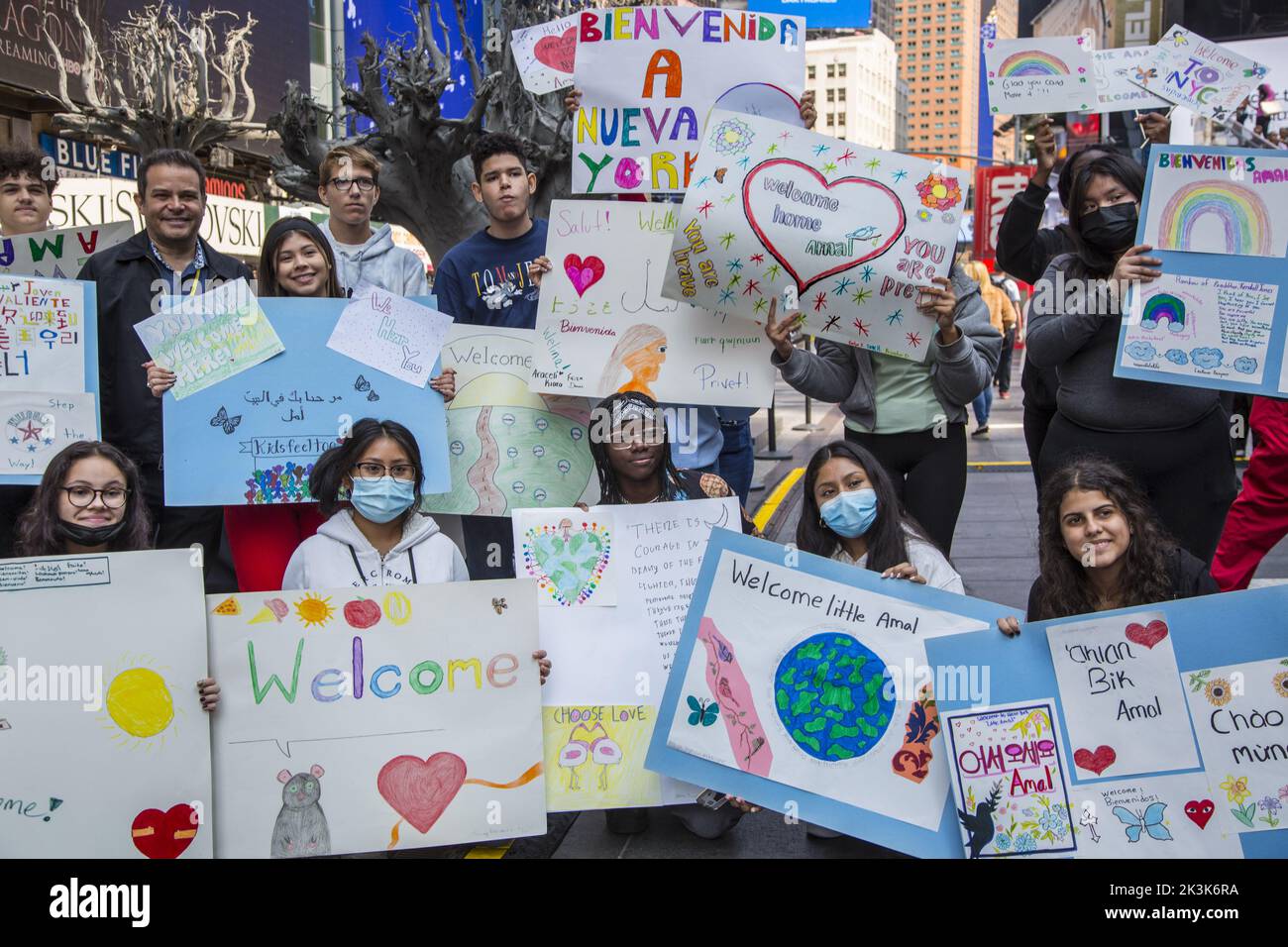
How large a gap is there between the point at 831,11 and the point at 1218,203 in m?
9.79

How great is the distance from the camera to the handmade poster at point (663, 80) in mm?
4652

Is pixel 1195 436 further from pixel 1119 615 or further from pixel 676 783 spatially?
pixel 676 783

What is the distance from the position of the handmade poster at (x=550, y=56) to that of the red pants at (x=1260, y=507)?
3588 mm

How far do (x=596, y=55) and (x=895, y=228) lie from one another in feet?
4.93

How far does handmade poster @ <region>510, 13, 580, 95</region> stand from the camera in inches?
239

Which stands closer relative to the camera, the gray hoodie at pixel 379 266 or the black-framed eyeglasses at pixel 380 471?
the black-framed eyeglasses at pixel 380 471

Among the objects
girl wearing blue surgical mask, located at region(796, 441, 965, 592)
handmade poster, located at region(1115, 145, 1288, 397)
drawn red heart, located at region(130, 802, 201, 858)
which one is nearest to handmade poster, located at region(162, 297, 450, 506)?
drawn red heart, located at region(130, 802, 201, 858)

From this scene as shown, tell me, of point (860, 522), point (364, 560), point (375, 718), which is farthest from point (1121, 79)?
point (375, 718)

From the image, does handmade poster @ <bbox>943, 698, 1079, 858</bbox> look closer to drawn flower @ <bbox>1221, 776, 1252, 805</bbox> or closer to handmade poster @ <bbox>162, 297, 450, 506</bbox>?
drawn flower @ <bbox>1221, 776, 1252, 805</bbox>

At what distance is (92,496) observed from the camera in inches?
139

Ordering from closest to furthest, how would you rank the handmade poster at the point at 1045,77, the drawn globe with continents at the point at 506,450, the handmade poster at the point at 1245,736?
1. the handmade poster at the point at 1245,736
2. the drawn globe with continents at the point at 506,450
3. the handmade poster at the point at 1045,77

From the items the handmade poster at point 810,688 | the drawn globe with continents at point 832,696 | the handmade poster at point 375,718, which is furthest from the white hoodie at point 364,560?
the drawn globe with continents at point 832,696

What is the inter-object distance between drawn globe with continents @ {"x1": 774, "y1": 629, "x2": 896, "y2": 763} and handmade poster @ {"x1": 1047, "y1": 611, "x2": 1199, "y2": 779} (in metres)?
0.50

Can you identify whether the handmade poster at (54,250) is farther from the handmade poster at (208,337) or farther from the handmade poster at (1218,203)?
the handmade poster at (1218,203)
